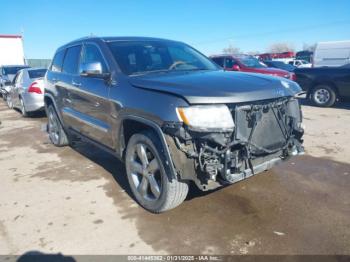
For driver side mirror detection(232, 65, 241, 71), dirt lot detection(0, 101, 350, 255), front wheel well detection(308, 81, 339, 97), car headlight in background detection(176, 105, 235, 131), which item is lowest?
dirt lot detection(0, 101, 350, 255)

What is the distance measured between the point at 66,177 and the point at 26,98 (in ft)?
19.3

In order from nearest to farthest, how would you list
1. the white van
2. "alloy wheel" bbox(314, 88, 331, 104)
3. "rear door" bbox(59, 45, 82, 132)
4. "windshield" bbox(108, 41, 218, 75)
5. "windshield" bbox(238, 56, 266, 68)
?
"windshield" bbox(108, 41, 218, 75), "rear door" bbox(59, 45, 82, 132), "alloy wheel" bbox(314, 88, 331, 104), "windshield" bbox(238, 56, 266, 68), the white van

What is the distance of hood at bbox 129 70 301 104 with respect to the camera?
2.86m

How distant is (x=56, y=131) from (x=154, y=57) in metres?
3.16

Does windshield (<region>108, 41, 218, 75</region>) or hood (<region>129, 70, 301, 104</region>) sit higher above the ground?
windshield (<region>108, 41, 218, 75</region>)

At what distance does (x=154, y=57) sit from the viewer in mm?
4105

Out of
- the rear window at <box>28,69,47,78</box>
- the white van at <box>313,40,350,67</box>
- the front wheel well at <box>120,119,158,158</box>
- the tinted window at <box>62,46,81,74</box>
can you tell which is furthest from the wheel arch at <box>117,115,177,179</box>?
the white van at <box>313,40,350,67</box>

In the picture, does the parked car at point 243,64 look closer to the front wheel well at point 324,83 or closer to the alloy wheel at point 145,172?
the front wheel well at point 324,83

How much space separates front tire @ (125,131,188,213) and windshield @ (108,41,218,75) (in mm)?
880

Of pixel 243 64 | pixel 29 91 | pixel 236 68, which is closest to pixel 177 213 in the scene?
pixel 29 91

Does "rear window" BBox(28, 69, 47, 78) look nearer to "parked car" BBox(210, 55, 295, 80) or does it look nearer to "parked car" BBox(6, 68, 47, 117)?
"parked car" BBox(6, 68, 47, 117)

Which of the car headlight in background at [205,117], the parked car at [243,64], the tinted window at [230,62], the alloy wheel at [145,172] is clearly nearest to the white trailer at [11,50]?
the parked car at [243,64]

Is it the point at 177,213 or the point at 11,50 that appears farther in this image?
the point at 11,50

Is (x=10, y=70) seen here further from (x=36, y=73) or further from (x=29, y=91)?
(x=29, y=91)
